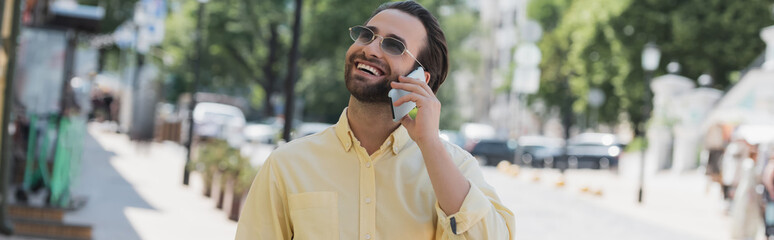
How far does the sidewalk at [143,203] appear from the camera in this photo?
1121 cm

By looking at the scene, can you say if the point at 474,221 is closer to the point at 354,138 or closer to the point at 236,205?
the point at 354,138

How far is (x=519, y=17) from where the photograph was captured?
298ft

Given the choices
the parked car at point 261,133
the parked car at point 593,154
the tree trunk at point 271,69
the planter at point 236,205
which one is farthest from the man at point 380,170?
the tree trunk at point 271,69

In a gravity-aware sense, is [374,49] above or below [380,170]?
above

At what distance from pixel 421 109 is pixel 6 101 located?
24.6 feet

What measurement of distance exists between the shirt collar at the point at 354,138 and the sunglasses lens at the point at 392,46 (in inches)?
7.5

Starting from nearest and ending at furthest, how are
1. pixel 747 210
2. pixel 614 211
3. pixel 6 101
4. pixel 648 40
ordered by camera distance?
1. pixel 6 101
2. pixel 747 210
3. pixel 614 211
4. pixel 648 40

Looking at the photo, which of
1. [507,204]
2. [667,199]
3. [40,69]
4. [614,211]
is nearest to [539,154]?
[667,199]

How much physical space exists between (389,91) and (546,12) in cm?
6677

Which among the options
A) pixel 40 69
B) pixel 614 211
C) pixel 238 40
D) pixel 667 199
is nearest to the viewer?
pixel 40 69

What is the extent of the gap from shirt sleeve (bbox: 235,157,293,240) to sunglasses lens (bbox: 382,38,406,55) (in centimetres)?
39

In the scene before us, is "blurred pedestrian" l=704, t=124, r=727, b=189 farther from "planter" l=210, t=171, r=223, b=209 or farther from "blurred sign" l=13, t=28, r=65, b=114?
"blurred sign" l=13, t=28, r=65, b=114

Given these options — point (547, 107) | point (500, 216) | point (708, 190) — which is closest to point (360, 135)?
point (500, 216)

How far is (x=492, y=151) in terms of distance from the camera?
147 ft
